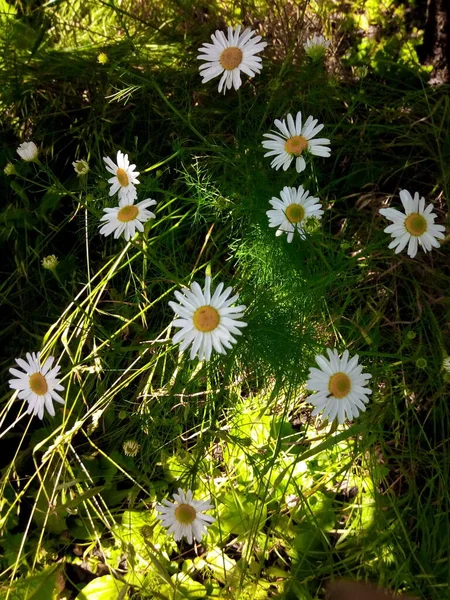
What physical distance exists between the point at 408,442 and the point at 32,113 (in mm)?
1085

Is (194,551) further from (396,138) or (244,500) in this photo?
(396,138)

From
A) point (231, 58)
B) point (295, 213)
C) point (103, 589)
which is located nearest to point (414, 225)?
point (295, 213)

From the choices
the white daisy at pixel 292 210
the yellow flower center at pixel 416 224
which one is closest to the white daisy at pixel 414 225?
the yellow flower center at pixel 416 224

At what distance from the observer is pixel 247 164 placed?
3.86ft

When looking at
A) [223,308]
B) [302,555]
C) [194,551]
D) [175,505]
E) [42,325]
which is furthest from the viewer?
[42,325]

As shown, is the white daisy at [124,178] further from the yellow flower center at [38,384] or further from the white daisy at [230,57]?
the yellow flower center at [38,384]

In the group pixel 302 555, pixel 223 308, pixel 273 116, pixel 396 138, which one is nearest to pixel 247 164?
pixel 273 116

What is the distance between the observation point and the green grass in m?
1.09

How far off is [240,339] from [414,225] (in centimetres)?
34

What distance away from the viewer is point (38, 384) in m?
1.03

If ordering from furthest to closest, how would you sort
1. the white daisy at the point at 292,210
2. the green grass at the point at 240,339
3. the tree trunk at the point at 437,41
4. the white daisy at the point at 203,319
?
the tree trunk at the point at 437,41 → the green grass at the point at 240,339 → the white daisy at the point at 292,210 → the white daisy at the point at 203,319

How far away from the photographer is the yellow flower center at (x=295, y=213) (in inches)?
38.1

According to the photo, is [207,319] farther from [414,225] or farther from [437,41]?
[437,41]

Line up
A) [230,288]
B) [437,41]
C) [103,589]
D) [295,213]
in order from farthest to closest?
[437,41] < [103,589] < [295,213] < [230,288]
